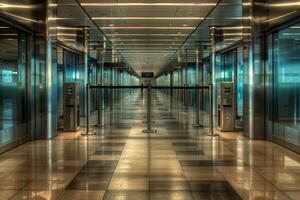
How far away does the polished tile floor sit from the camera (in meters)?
6.07

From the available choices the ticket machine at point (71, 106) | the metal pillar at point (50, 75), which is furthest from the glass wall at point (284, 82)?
the ticket machine at point (71, 106)

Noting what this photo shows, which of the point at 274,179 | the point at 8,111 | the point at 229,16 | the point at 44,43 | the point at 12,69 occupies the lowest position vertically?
the point at 274,179

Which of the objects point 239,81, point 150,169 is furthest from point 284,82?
point 150,169

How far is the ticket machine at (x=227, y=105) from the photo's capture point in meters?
14.8

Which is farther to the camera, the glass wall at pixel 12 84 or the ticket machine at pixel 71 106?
the ticket machine at pixel 71 106

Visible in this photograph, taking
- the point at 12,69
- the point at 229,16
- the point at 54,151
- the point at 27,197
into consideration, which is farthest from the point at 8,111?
the point at 229,16

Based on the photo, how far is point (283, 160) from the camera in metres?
8.78

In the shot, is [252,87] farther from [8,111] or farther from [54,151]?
[8,111]

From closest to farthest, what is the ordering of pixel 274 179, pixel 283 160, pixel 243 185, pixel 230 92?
pixel 243 185 → pixel 274 179 → pixel 283 160 → pixel 230 92

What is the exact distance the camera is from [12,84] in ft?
36.8

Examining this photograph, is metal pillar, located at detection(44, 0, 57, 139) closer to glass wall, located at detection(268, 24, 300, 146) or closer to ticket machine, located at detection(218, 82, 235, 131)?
ticket machine, located at detection(218, 82, 235, 131)

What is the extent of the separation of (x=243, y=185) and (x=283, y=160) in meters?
2.65

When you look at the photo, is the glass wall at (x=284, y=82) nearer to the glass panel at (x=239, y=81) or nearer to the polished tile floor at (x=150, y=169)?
the polished tile floor at (x=150, y=169)

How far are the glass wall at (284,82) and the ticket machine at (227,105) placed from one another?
Result: 282 centimetres
